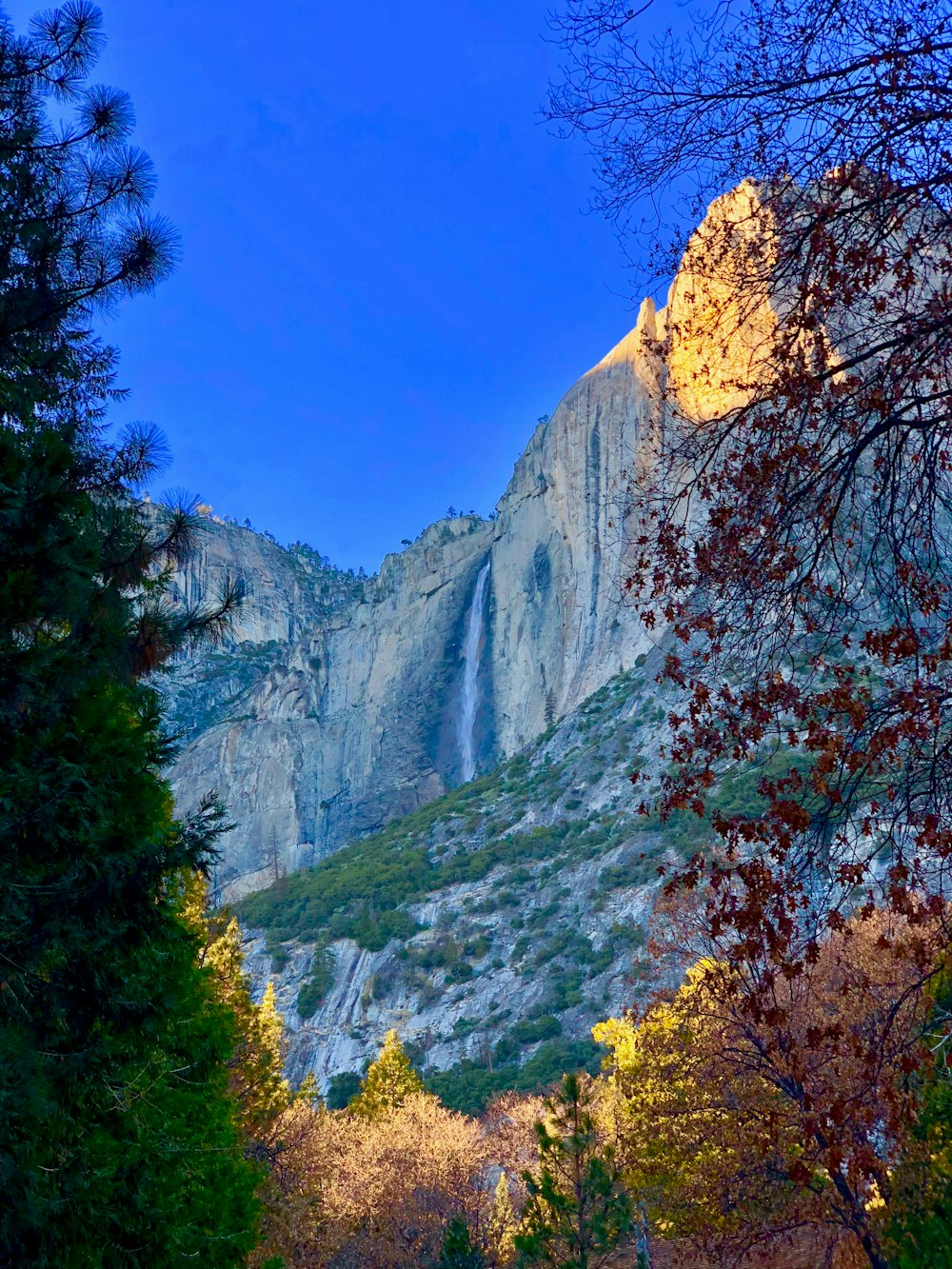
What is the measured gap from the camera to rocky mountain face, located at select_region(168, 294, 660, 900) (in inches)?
3258

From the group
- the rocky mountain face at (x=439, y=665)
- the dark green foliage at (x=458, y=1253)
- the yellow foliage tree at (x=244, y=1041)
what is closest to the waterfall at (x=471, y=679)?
the rocky mountain face at (x=439, y=665)

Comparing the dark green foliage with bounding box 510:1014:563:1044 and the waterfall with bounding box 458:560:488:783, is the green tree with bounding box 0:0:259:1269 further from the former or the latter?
the waterfall with bounding box 458:560:488:783

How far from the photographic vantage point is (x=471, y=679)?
9500cm

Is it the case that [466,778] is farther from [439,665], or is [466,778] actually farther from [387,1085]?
[387,1085]

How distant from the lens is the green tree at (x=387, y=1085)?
34656 millimetres

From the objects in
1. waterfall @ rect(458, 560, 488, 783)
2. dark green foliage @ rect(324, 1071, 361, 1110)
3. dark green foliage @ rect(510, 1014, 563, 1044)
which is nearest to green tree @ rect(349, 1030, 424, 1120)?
dark green foliage @ rect(510, 1014, 563, 1044)

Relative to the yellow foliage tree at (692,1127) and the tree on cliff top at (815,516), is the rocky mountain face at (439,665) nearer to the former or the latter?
the yellow foliage tree at (692,1127)

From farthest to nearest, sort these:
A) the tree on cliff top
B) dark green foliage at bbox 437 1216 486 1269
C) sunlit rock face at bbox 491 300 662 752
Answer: sunlit rock face at bbox 491 300 662 752
dark green foliage at bbox 437 1216 486 1269
the tree on cliff top

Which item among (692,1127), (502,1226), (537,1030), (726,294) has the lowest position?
(502,1226)

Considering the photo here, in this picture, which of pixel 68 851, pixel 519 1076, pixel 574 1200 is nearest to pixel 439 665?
pixel 519 1076

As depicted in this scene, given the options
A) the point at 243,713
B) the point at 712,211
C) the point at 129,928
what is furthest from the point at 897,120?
the point at 243,713

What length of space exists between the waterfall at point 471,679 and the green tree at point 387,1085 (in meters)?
53.5

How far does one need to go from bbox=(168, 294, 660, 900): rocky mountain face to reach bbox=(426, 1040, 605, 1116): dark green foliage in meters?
35.1

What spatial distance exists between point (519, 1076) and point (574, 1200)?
1243 inches
